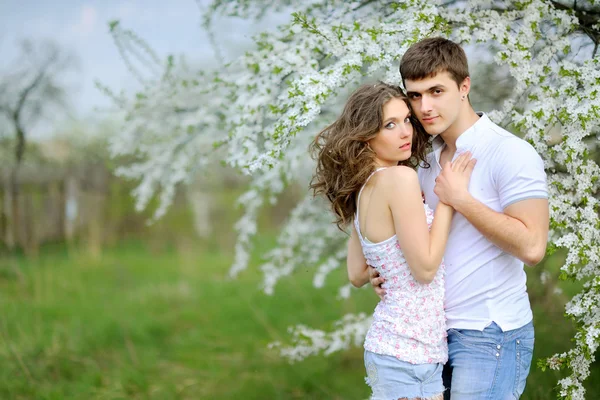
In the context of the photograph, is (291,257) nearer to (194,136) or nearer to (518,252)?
(194,136)

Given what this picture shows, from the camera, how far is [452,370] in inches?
80.5

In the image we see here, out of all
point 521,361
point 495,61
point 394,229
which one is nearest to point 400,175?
point 394,229

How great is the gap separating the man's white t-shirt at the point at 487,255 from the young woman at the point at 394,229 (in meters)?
0.05

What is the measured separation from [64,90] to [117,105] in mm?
6963

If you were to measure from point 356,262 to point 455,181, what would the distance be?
53cm

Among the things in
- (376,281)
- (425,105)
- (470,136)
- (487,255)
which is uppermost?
(425,105)

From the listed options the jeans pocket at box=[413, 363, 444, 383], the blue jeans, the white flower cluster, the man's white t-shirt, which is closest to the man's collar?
the man's white t-shirt

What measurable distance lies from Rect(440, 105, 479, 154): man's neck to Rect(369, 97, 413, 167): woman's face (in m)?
0.16

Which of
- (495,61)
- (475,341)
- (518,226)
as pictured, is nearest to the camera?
(518,226)

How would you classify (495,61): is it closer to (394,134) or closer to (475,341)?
(394,134)

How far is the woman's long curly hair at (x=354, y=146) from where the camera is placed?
2.06 m

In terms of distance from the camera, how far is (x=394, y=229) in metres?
1.99

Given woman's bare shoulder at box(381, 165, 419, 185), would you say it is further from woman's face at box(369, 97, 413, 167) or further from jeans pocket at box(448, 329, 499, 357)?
jeans pocket at box(448, 329, 499, 357)

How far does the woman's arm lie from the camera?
230 cm
